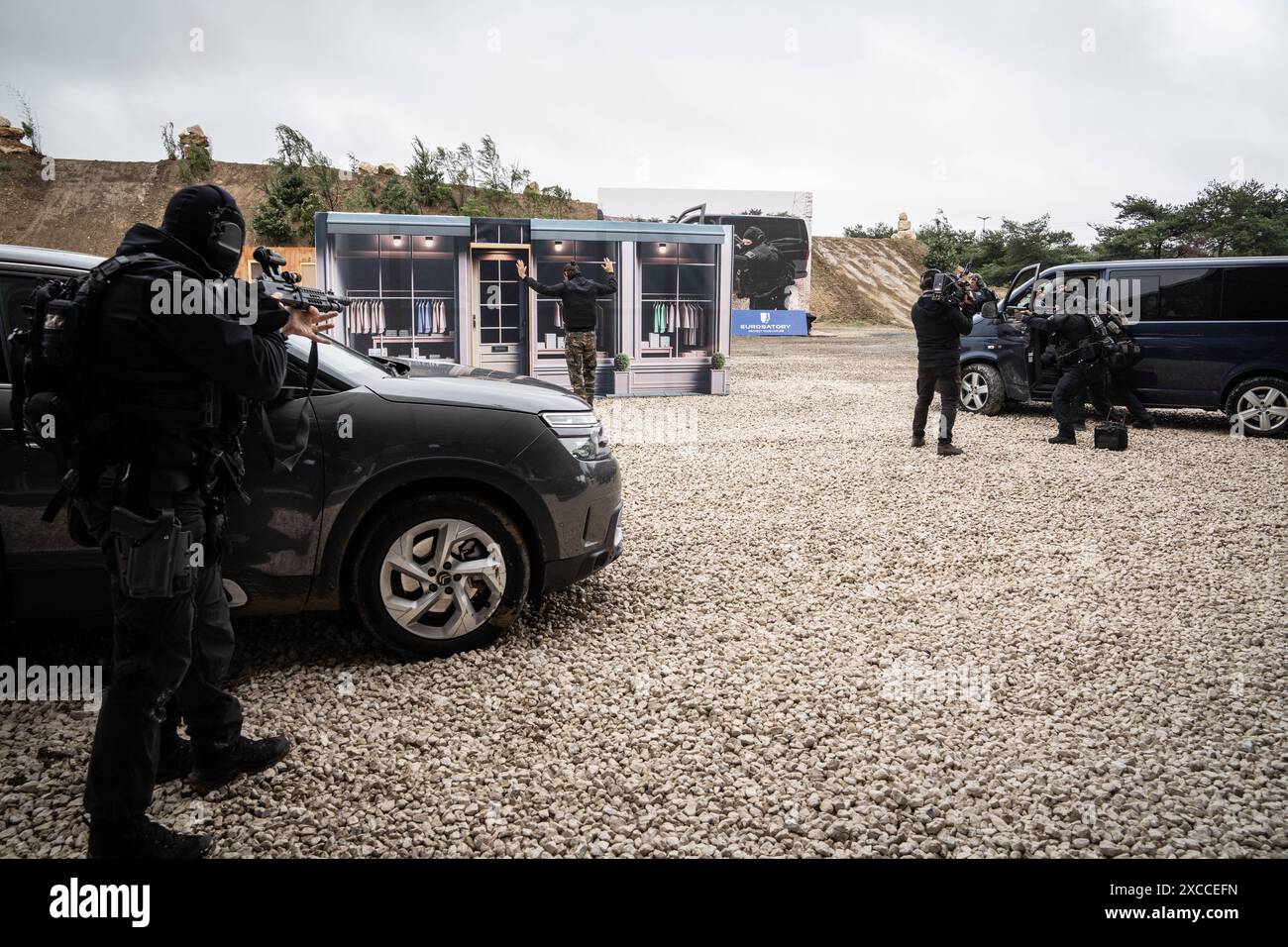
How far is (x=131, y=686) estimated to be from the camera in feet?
7.47

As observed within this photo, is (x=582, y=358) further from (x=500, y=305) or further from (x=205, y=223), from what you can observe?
(x=205, y=223)

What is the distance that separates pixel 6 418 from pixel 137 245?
4.15ft

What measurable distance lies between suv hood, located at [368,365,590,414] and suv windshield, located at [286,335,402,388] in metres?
0.07

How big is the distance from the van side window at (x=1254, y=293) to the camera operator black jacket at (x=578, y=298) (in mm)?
7758

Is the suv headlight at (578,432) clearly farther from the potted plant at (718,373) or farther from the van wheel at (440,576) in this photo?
the potted plant at (718,373)

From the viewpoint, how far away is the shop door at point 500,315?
1459cm

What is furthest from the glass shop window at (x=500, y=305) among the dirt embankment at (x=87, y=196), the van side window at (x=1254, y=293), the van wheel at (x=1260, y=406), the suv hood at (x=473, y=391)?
the dirt embankment at (x=87, y=196)

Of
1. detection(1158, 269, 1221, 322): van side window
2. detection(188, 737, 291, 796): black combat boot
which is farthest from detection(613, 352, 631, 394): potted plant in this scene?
detection(188, 737, 291, 796): black combat boot

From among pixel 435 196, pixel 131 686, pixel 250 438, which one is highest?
pixel 435 196

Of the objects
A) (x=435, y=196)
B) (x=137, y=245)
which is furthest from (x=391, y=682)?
(x=435, y=196)

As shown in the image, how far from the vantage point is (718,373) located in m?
15.6

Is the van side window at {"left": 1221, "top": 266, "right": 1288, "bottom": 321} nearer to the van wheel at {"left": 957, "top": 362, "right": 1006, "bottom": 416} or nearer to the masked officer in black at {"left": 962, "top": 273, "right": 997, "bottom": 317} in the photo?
the masked officer in black at {"left": 962, "top": 273, "right": 997, "bottom": 317}
